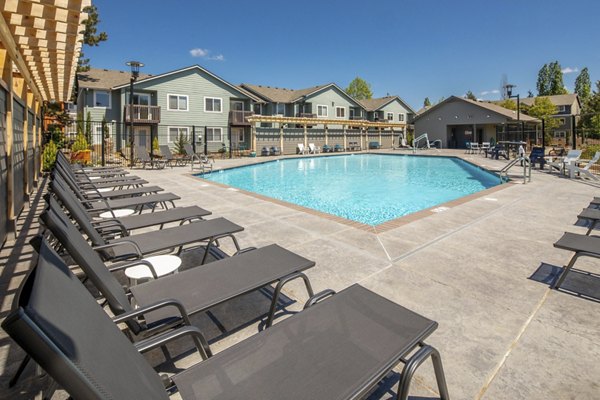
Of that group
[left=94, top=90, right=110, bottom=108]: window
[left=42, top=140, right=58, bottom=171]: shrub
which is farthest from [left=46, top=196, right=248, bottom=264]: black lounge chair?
[left=94, top=90, right=110, bottom=108]: window

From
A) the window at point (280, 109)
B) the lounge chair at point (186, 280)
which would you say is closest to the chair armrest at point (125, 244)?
the lounge chair at point (186, 280)

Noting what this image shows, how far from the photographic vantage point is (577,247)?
10.9 feet

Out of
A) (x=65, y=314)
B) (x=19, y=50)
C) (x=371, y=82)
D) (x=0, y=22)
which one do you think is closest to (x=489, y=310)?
(x=65, y=314)

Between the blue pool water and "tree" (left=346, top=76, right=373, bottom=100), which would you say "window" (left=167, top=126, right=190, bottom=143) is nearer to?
the blue pool water

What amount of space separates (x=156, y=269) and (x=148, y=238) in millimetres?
873

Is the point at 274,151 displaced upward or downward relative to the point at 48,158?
upward

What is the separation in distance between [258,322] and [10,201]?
5008mm

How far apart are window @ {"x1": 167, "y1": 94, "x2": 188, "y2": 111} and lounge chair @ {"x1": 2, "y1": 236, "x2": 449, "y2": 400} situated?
26.8 metres

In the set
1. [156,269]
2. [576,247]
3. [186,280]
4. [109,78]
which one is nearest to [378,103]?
[109,78]

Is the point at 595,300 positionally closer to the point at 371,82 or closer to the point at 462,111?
the point at 462,111

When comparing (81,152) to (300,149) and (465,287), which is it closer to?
(300,149)

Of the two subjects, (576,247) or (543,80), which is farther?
(543,80)

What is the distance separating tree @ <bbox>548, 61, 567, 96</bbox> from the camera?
68.4 m

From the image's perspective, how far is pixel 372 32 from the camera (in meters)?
34.9
